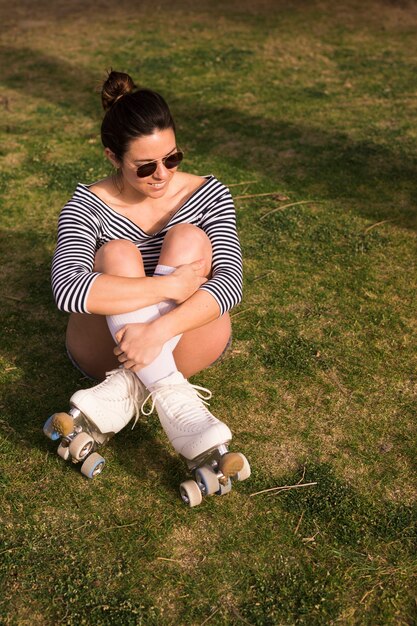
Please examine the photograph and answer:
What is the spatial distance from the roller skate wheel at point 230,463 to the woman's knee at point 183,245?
3.51ft

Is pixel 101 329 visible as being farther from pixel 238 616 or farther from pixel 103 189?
pixel 238 616

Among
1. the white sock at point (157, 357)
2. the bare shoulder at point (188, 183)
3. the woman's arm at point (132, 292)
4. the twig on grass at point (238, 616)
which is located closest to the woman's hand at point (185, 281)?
the woman's arm at point (132, 292)

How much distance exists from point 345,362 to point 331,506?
3.85 feet

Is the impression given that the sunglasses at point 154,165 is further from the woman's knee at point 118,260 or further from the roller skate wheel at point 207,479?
the roller skate wheel at point 207,479

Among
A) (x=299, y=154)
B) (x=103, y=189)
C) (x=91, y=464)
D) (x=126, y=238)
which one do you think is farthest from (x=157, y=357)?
(x=299, y=154)

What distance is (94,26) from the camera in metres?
11.0

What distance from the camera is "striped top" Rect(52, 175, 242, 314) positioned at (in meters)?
3.71

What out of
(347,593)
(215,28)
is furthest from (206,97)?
(347,593)

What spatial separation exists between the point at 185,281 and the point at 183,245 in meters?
0.22

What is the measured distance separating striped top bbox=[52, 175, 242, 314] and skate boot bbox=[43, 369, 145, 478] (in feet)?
1.35

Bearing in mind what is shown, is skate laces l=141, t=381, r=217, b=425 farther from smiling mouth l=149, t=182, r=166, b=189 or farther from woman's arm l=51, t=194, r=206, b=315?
smiling mouth l=149, t=182, r=166, b=189

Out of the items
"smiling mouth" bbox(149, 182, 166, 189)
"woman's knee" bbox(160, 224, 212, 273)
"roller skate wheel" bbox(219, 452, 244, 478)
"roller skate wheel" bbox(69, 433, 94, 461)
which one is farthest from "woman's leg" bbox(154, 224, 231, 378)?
"roller skate wheel" bbox(219, 452, 244, 478)

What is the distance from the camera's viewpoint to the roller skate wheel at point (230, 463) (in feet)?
10.8

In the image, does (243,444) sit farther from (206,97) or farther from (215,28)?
(215,28)
